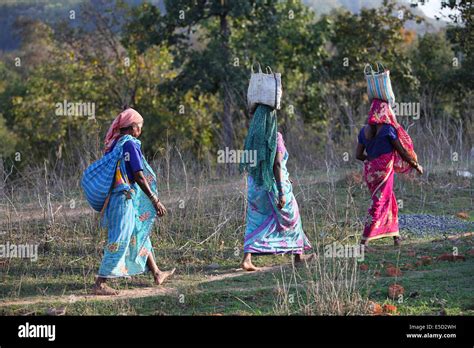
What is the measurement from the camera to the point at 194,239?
8828 millimetres

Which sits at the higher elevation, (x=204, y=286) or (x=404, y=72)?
(x=404, y=72)

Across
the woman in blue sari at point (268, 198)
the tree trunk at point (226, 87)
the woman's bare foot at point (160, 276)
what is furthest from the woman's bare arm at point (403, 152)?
the tree trunk at point (226, 87)

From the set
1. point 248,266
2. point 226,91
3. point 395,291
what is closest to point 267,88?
point 248,266

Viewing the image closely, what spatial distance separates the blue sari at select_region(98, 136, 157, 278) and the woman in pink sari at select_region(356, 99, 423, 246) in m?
2.37

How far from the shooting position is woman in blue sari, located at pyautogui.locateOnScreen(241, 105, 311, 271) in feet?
23.9

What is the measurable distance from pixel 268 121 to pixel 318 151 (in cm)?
714

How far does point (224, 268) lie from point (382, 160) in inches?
74.1

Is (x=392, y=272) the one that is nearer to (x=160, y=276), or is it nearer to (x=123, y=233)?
(x=160, y=276)

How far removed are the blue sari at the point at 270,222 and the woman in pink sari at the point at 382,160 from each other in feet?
3.32

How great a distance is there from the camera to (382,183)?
805 cm

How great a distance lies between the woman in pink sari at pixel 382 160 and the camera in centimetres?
801

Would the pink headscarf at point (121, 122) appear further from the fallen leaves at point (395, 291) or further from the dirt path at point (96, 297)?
the fallen leaves at point (395, 291)
